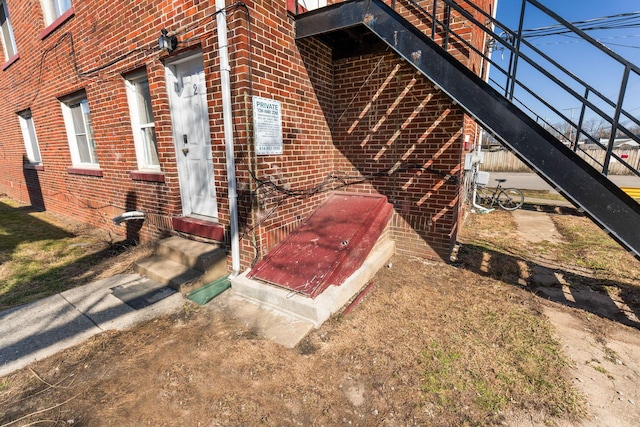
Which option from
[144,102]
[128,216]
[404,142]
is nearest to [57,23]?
[144,102]

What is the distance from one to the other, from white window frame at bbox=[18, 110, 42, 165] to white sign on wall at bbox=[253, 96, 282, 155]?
8276 millimetres

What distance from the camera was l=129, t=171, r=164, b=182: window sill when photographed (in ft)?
13.6

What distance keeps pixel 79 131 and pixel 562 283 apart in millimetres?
8720

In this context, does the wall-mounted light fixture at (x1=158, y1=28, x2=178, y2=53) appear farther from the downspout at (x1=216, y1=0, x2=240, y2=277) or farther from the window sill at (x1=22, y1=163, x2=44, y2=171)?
the window sill at (x1=22, y1=163, x2=44, y2=171)

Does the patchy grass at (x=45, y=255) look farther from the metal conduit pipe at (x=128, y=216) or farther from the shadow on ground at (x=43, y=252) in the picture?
the metal conduit pipe at (x=128, y=216)

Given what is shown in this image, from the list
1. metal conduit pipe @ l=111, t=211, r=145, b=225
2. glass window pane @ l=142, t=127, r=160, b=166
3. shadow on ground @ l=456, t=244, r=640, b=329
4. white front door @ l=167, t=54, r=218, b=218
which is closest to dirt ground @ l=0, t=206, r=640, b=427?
shadow on ground @ l=456, t=244, r=640, b=329

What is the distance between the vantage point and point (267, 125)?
332 centimetres

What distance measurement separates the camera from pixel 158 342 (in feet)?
8.37

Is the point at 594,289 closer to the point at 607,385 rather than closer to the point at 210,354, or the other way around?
the point at 607,385

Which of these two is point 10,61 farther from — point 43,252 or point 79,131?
point 43,252

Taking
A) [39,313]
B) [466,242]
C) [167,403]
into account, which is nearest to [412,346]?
[167,403]

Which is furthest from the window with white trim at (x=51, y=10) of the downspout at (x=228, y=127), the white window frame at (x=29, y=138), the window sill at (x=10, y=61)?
the downspout at (x=228, y=127)

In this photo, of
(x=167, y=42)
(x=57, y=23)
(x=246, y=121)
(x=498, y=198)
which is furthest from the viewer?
(x=498, y=198)

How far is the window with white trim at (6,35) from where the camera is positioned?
7219 millimetres
